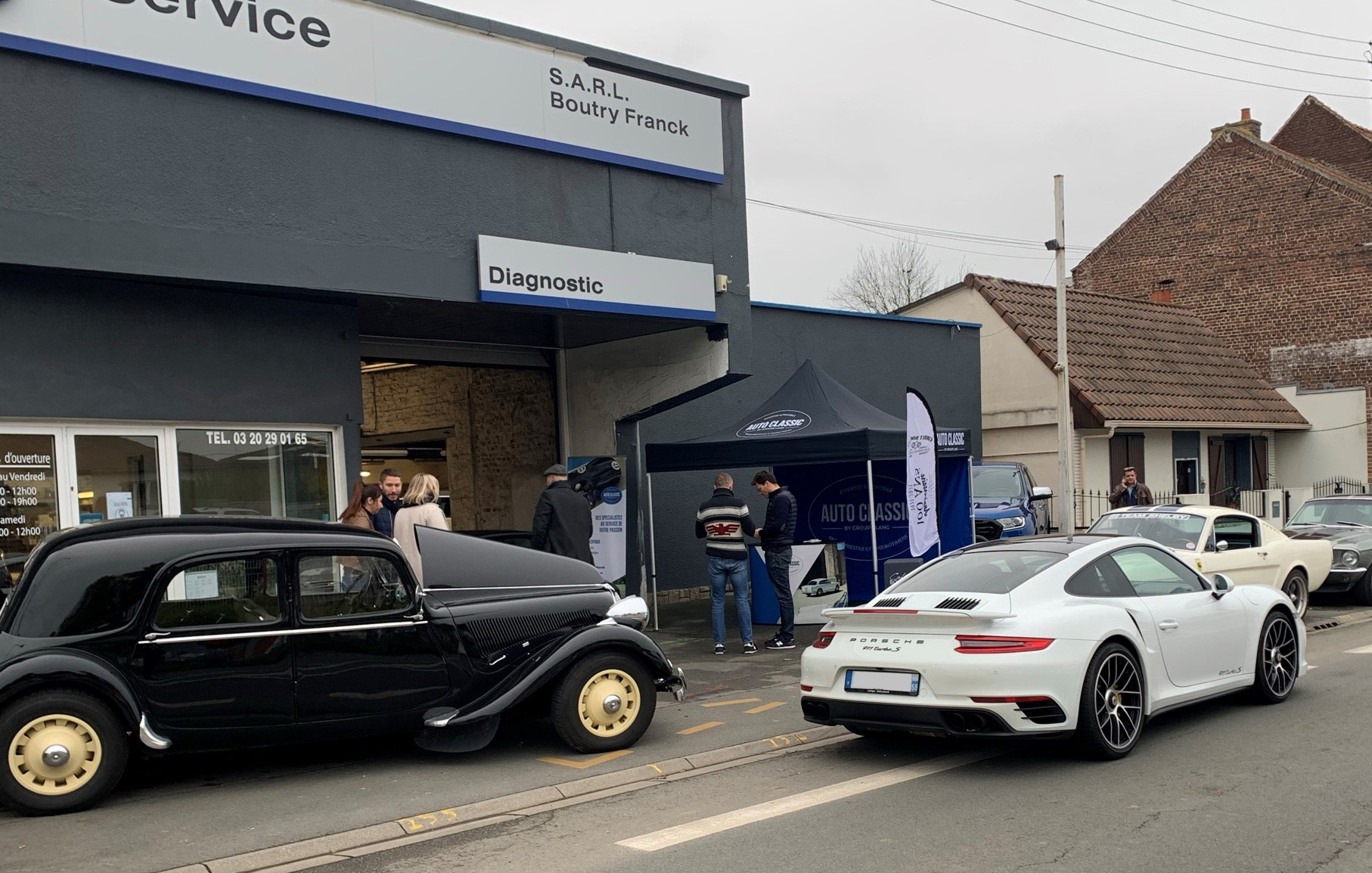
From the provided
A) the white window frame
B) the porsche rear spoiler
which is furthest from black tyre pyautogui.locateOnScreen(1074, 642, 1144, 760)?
the white window frame

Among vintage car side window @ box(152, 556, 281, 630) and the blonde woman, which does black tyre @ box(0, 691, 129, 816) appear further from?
the blonde woman

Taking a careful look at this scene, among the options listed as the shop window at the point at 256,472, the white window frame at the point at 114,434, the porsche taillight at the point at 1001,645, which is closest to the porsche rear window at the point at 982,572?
the porsche taillight at the point at 1001,645

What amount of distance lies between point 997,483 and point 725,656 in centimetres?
883

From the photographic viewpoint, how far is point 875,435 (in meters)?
12.7

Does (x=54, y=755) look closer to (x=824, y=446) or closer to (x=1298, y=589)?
(x=824, y=446)

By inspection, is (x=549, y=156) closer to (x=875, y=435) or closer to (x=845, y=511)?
(x=875, y=435)

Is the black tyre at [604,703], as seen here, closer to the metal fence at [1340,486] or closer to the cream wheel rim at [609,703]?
the cream wheel rim at [609,703]

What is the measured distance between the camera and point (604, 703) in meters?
7.87

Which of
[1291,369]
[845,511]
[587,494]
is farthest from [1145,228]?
[587,494]

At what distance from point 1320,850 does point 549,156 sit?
9401 mm

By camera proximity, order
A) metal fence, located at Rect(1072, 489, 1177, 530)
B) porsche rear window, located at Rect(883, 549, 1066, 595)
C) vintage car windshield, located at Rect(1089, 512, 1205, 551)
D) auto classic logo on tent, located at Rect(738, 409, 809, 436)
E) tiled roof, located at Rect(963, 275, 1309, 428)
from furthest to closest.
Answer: tiled roof, located at Rect(963, 275, 1309, 428)
metal fence, located at Rect(1072, 489, 1177, 530)
auto classic logo on tent, located at Rect(738, 409, 809, 436)
vintage car windshield, located at Rect(1089, 512, 1205, 551)
porsche rear window, located at Rect(883, 549, 1066, 595)

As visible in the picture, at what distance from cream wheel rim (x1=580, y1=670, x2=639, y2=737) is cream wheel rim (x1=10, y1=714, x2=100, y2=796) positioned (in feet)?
9.32

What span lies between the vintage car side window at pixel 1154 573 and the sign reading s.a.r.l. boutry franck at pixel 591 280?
6330 millimetres

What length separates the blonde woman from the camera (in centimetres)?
995
